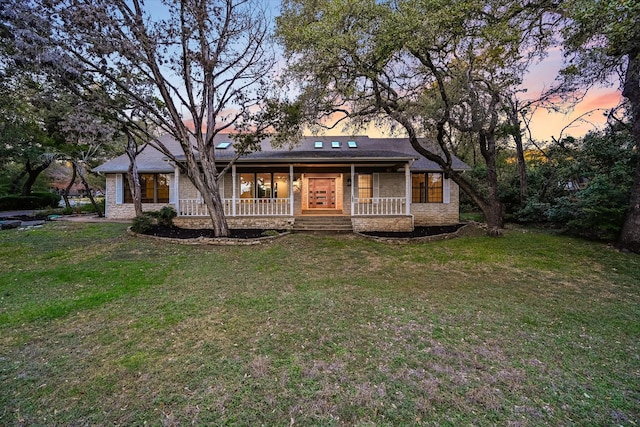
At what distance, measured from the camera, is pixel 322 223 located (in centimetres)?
1233

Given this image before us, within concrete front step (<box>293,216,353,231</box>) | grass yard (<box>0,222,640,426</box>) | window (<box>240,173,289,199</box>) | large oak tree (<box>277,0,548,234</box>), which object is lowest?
grass yard (<box>0,222,640,426</box>)

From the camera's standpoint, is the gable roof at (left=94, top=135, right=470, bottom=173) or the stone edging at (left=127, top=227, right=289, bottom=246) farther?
the gable roof at (left=94, top=135, right=470, bottom=173)

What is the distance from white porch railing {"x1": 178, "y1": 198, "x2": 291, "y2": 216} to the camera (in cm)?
1271

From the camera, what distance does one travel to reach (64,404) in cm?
251

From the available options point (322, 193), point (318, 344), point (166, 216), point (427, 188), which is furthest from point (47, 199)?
point (318, 344)

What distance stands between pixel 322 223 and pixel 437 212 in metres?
5.86

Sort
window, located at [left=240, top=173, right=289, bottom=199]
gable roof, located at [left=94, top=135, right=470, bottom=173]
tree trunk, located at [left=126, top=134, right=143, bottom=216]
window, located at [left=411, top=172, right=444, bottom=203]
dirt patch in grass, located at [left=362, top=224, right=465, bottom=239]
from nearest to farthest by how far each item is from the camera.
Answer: dirt patch in grass, located at [left=362, top=224, right=465, bottom=239], gable roof, located at [left=94, top=135, right=470, bottom=173], tree trunk, located at [left=126, top=134, right=143, bottom=216], window, located at [left=411, top=172, right=444, bottom=203], window, located at [left=240, top=173, right=289, bottom=199]

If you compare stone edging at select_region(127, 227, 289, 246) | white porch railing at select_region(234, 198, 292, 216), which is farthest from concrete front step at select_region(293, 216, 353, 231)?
stone edging at select_region(127, 227, 289, 246)

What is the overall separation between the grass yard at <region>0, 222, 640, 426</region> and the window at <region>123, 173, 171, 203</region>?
787 cm

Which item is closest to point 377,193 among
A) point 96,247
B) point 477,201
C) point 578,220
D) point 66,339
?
point 477,201

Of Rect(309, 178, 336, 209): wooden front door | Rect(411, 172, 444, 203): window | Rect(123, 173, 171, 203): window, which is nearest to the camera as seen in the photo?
Rect(411, 172, 444, 203): window

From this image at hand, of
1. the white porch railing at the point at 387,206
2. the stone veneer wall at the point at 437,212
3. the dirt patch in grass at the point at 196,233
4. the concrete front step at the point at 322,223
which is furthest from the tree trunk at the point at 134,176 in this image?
the stone veneer wall at the point at 437,212

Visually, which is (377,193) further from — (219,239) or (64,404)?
(64,404)

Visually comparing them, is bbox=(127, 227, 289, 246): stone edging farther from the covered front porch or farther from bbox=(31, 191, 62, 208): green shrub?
bbox=(31, 191, 62, 208): green shrub
